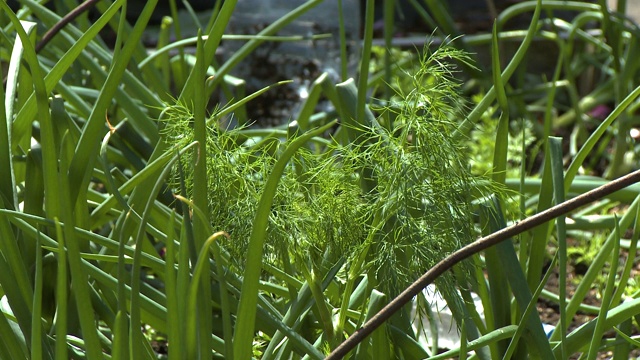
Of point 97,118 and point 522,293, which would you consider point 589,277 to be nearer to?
point 522,293

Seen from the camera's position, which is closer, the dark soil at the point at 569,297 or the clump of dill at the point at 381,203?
the clump of dill at the point at 381,203

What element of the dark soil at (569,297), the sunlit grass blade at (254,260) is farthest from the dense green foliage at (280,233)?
the dark soil at (569,297)

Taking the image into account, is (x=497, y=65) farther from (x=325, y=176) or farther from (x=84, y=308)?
(x=84, y=308)

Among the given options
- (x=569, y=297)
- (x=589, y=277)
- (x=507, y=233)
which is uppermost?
(x=507, y=233)

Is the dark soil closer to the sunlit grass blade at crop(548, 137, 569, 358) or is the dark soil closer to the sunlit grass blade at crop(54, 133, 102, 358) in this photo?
the sunlit grass blade at crop(548, 137, 569, 358)

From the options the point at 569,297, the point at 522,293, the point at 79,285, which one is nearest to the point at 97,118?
the point at 79,285

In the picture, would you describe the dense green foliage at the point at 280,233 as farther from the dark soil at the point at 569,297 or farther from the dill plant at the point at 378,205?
the dark soil at the point at 569,297

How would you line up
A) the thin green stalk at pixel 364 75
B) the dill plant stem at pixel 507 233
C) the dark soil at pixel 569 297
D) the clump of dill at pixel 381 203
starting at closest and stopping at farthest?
the dill plant stem at pixel 507 233 < the clump of dill at pixel 381 203 < the thin green stalk at pixel 364 75 < the dark soil at pixel 569 297

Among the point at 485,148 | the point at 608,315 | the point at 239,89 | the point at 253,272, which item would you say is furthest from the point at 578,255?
the point at 253,272
